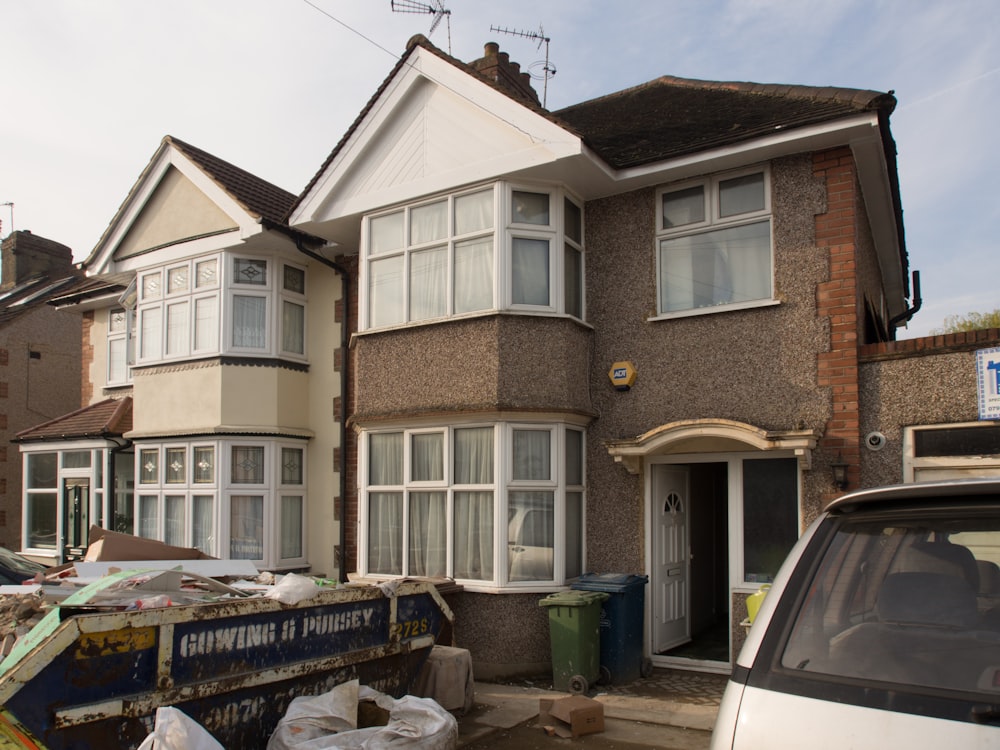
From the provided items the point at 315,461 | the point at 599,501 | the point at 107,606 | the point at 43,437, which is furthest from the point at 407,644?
the point at 43,437

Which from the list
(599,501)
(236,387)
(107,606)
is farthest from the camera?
(236,387)

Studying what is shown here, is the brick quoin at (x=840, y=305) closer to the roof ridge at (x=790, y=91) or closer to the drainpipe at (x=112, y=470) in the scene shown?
the roof ridge at (x=790, y=91)

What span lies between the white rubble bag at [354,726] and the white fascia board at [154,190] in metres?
7.06

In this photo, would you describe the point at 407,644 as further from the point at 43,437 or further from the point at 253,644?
the point at 43,437

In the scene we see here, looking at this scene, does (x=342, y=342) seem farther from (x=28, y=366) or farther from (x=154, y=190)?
(x=28, y=366)

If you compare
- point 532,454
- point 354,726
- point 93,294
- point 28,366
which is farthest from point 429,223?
point 28,366

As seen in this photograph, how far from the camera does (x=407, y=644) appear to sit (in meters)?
6.38

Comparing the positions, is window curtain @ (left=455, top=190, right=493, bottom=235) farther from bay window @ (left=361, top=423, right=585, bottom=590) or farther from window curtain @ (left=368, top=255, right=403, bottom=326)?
bay window @ (left=361, top=423, right=585, bottom=590)

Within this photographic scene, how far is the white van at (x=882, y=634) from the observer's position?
1876 mm

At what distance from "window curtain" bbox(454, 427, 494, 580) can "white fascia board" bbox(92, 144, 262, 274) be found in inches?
176

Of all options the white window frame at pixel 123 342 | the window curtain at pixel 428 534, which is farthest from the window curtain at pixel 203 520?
the white window frame at pixel 123 342

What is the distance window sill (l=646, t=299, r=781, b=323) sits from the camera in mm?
7816

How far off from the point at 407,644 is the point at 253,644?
5.15ft

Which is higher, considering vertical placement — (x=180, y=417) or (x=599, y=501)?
(x=180, y=417)
